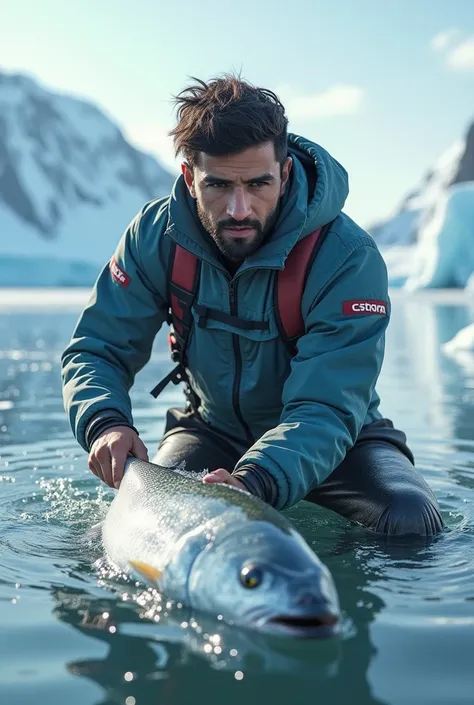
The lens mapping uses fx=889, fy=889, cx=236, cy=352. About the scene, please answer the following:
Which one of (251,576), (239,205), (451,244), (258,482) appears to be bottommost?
(251,576)

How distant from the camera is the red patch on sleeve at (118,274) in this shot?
4141mm

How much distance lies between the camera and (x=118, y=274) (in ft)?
13.8

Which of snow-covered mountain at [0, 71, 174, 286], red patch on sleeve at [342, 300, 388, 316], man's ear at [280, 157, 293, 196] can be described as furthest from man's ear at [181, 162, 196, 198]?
snow-covered mountain at [0, 71, 174, 286]

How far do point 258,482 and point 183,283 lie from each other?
1226mm

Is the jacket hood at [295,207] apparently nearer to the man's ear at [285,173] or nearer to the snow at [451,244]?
the man's ear at [285,173]

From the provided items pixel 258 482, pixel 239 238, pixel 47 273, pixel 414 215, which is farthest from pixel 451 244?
pixel 414 215

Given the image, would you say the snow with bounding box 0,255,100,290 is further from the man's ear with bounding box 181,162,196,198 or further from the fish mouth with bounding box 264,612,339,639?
the fish mouth with bounding box 264,612,339,639

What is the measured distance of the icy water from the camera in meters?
2.20

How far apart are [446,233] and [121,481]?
3777 cm

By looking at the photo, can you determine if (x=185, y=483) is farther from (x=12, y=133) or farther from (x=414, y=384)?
(x=12, y=133)

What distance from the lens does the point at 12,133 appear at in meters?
150

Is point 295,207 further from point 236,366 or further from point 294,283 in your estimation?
point 236,366

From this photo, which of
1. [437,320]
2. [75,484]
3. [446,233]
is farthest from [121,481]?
[446,233]

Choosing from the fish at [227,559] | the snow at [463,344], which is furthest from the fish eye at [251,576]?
the snow at [463,344]
